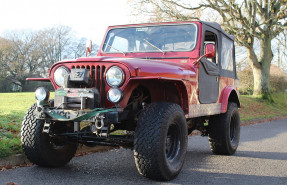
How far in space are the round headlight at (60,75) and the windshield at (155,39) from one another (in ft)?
5.49

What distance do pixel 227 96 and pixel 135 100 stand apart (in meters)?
2.75

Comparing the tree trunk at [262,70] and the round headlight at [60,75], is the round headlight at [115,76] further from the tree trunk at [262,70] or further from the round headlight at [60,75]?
the tree trunk at [262,70]

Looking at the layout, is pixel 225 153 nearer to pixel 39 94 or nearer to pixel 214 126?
pixel 214 126

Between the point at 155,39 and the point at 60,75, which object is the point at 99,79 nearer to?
the point at 60,75

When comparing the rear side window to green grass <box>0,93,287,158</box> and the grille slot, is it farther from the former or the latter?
green grass <box>0,93,287,158</box>

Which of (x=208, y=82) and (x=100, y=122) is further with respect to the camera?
(x=208, y=82)

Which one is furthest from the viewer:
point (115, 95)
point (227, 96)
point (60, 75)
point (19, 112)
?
point (19, 112)

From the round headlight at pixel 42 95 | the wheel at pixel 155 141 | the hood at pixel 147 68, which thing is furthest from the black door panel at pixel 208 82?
the round headlight at pixel 42 95

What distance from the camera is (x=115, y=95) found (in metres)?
4.33

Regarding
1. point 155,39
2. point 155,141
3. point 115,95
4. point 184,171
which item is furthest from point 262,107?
point 115,95

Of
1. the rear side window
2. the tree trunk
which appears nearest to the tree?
the tree trunk

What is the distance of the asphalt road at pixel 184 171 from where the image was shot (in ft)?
15.3

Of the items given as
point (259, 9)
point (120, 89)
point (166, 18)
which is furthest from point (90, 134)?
point (259, 9)

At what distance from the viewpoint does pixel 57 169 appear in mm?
5215
